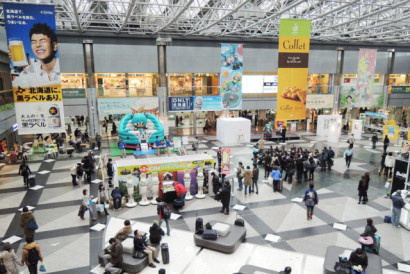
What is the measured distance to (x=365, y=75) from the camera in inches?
1033

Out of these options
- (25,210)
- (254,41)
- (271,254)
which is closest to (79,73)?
(254,41)

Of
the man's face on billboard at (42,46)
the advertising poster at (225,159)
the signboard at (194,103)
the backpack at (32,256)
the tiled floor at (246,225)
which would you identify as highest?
the man's face on billboard at (42,46)

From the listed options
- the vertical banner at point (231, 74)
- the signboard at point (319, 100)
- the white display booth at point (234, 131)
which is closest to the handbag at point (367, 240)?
the white display booth at point (234, 131)

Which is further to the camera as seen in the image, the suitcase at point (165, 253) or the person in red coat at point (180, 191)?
the person in red coat at point (180, 191)

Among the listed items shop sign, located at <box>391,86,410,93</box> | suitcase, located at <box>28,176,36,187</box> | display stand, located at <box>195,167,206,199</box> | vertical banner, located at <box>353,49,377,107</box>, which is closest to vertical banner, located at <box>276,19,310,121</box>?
display stand, located at <box>195,167,206,199</box>

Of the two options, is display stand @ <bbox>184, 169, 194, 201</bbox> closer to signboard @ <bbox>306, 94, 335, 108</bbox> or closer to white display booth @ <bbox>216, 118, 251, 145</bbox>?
white display booth @ <bbox>216, 118, 251, 145</bbox>

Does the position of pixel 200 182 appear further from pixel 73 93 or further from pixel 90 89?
pixel 73 93

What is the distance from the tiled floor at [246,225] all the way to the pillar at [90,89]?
9.36 metres

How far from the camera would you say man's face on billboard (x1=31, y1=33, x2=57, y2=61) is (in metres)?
9.59

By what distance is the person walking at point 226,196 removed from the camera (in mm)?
10938

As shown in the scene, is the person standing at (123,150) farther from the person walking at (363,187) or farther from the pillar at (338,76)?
the pillar at (338,76)

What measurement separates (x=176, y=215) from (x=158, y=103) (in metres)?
15.7

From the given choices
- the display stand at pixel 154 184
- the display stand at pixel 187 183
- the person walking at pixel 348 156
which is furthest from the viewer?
the person walking at pixel 348 156

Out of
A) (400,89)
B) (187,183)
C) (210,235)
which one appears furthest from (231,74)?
(400,89)
